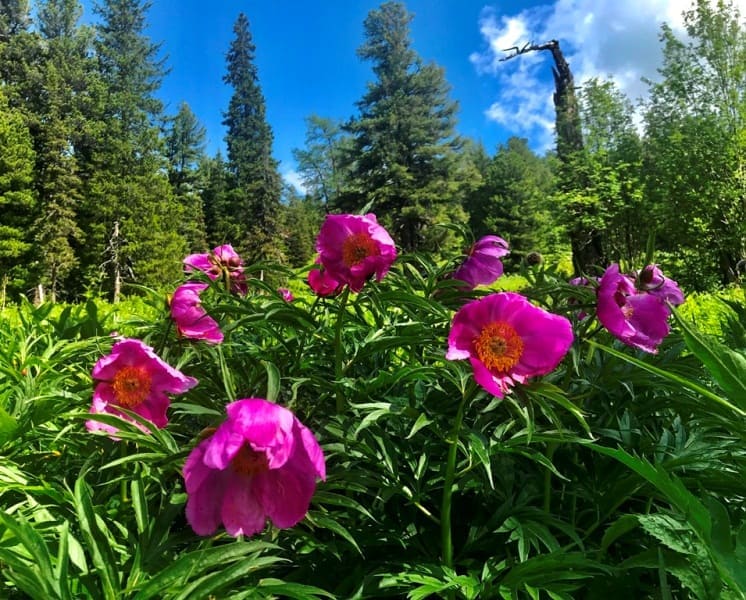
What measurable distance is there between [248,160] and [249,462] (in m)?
34.4

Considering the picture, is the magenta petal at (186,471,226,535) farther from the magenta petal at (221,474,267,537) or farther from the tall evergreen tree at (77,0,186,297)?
the tall evergreen tree at (77,0,186,297)

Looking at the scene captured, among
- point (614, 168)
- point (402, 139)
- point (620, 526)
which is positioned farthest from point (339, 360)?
point (402, 139)

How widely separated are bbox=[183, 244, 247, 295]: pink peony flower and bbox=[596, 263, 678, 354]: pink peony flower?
27.9 inches

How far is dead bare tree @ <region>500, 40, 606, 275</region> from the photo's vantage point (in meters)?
14.3

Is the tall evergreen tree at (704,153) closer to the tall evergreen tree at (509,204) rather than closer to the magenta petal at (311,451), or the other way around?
the magenta petal at (311,451)

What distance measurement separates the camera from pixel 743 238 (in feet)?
35.2

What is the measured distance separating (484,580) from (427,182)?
30279 millimetres

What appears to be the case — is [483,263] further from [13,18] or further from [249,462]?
[13,18]

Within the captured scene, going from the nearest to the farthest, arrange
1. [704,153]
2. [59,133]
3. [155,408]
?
[155,408] → [704,153] → [59,133]

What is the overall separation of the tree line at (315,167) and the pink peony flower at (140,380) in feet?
8.02

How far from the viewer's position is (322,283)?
1079 millimetres

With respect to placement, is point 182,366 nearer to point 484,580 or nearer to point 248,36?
point 484,580

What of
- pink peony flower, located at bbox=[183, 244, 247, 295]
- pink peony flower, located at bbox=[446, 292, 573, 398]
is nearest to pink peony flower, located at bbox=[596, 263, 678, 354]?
pink peony flower, located at bbox=[446, 292, 573, 398]

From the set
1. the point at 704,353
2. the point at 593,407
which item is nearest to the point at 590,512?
the point at 593,407
